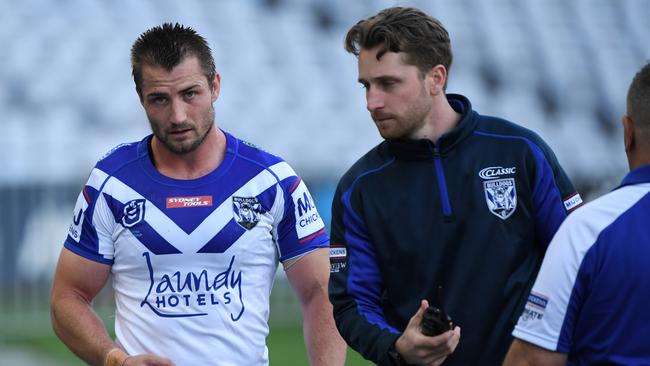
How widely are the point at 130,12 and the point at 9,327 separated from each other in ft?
9.93

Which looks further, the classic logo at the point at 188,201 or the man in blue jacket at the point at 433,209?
the classic logo at the point at 188,201

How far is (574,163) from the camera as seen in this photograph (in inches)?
415

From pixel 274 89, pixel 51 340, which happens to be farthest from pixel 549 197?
pixel 274 89

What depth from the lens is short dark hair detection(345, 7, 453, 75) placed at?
11.0 feet

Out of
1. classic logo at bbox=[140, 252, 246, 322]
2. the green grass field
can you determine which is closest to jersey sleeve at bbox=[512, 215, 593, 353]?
classic logo at bbox=[140, 252, 246, 322]

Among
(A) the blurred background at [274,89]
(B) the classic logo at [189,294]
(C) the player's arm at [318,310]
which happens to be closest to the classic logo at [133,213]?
(B) the classic logo at [189,294]

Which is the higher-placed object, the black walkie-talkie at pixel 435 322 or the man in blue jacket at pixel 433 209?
the man in blue jacket at pixel 433 209

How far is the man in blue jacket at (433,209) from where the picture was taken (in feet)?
10.8

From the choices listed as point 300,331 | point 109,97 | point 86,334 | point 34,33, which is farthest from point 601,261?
point 34,33

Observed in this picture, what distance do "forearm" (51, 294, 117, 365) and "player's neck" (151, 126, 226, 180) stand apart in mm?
524

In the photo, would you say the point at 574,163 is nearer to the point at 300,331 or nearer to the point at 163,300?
the point at 300,331

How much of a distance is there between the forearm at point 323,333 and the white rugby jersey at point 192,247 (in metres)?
0.18

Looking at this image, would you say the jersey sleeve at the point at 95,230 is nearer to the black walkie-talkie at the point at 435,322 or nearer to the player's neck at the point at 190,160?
the player's neck at the point at 190,160

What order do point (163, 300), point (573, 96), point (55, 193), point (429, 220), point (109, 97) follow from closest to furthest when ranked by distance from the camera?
point (429, 220) → point (163, 300) → point (55, 193) → point (109, 97) → point (573, 96)
